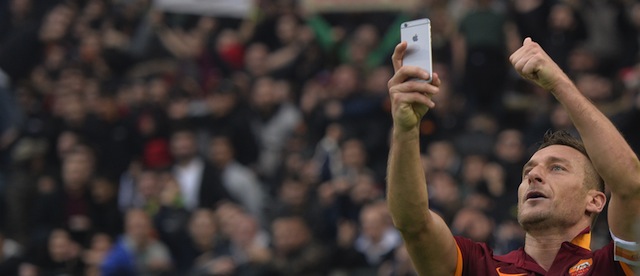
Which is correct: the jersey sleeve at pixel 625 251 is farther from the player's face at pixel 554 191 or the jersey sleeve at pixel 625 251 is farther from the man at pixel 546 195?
the player's face at pixel 554 191

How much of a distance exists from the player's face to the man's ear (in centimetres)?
3

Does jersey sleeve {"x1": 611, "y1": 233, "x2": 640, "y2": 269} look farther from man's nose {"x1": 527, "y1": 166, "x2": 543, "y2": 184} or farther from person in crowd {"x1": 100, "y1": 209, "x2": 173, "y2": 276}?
person in crowd {"x1": 100, "y1": 209, "x2": 173, "y2": 276}

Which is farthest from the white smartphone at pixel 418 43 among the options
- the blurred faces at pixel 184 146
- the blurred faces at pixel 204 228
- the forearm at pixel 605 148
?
the blurred faces at pixel 184 146

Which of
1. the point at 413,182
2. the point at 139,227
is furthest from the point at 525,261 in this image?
the point at 139,227

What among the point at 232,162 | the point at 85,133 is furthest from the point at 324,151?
the point at 85,133

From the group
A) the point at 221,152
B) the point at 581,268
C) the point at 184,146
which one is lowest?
the point at 581,268

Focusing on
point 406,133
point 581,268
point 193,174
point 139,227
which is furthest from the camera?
point 193,174

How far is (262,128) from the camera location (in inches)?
526

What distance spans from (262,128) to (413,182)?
8583 mm

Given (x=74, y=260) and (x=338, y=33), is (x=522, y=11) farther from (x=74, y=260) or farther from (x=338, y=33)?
(x=74, y=260)

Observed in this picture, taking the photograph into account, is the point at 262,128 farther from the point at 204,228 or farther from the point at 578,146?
the point at 578,146

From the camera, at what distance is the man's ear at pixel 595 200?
5.30 meters

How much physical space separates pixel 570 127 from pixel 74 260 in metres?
4.50

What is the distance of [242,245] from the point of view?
35.8 ft
